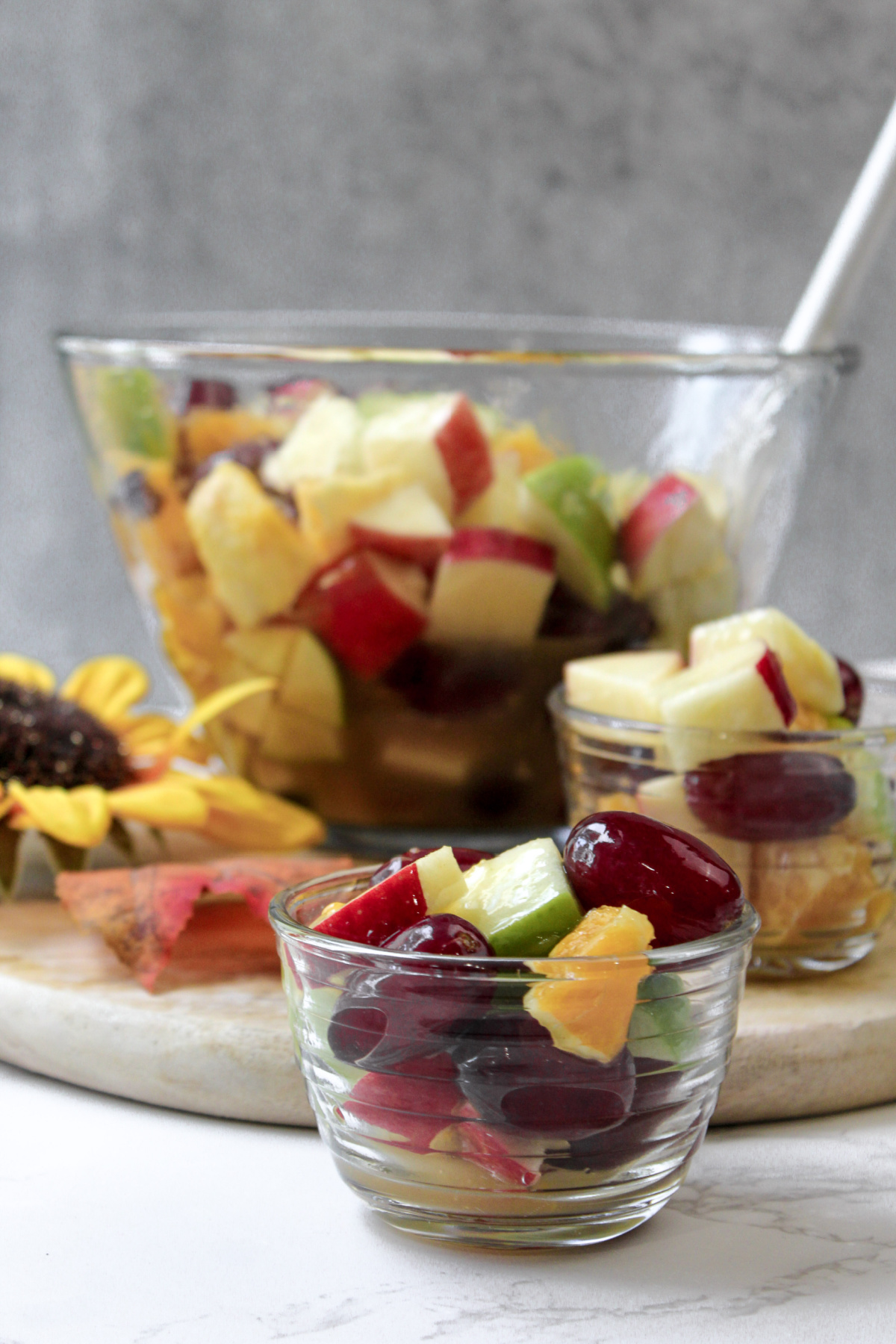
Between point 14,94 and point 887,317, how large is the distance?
1.16 metres

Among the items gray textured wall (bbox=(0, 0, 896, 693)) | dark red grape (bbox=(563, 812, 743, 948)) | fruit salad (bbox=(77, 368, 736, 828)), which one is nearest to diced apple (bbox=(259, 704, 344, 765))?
fruit salad (bbox=(77, 368, 736, 828))

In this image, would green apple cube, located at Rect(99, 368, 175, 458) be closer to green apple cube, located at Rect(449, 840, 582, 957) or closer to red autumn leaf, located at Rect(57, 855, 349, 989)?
red autumn leaf, located at Rect(57, 855, 349, 989)

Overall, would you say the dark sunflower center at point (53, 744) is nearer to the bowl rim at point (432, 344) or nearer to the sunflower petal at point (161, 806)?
the sunflower petal at point (161, 806)

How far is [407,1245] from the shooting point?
21.5 inches

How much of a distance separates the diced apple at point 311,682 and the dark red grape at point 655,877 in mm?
395

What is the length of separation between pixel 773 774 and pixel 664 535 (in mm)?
232

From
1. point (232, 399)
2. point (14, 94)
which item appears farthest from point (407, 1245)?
point (14, 94)

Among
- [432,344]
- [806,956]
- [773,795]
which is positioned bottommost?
[806,956]

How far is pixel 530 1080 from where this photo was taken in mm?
495

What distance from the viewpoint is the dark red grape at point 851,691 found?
2.54 ft

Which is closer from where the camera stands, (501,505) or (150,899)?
(150,899)

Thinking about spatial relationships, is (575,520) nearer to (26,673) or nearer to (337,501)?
(337,501)

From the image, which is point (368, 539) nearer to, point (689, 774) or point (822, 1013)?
point (689, 774)

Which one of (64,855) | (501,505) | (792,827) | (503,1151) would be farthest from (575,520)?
(503,1151)
